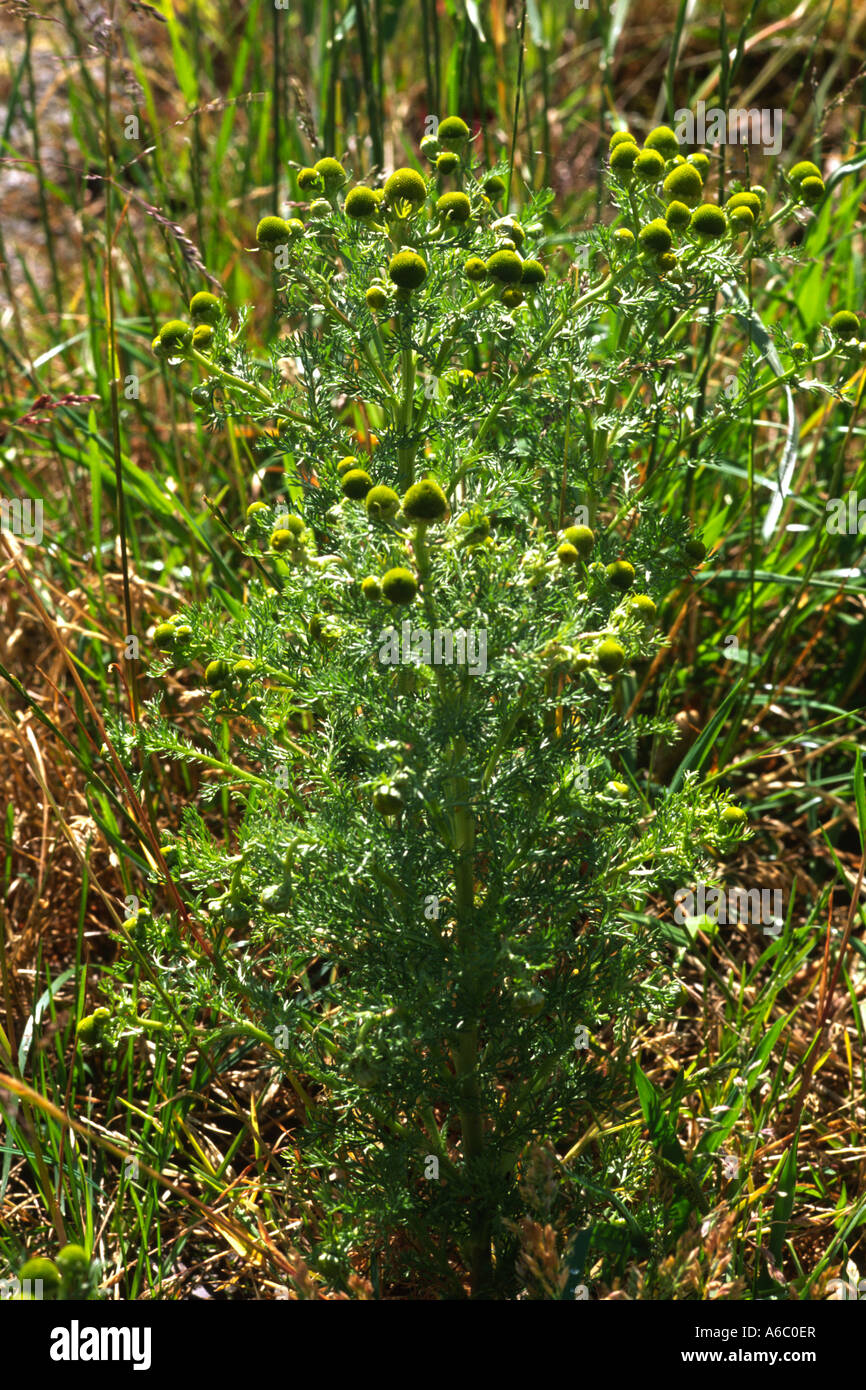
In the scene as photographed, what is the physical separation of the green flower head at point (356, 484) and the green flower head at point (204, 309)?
343mm

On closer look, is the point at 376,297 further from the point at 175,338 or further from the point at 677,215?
the point at 677,215

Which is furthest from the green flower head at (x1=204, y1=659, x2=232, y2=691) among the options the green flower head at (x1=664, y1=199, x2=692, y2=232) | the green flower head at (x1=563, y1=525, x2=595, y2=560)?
the green flower head at (x1=664, y1=199, x2=692, y2=232)

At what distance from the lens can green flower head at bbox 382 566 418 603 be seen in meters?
1.31

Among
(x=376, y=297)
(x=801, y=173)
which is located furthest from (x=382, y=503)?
(x=801, y=173)

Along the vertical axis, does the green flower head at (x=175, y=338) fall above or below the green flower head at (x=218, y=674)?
above

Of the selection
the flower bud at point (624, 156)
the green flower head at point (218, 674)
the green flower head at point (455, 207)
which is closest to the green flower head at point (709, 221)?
the flower bud at point (624, 156)

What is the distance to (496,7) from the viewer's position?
3254 mm

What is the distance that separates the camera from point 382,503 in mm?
1367

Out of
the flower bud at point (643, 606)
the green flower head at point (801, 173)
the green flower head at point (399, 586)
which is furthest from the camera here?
the green flower head at point (801, 173)

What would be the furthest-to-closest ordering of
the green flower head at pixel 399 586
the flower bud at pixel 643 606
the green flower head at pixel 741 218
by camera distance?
1. the green flower head at pixel 741 218
2. the flower bud at pixel 643 606
3. the green flower head at pixel 399 586

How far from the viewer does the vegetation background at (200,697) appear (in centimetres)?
179

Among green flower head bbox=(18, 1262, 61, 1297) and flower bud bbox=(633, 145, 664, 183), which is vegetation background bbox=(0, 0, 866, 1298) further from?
flower bud bbox=(633, 145, 664, 183)

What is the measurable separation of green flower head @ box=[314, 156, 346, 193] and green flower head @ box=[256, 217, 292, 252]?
0.08 metres

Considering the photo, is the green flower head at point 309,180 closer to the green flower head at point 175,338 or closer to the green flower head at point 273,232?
the green flower head at point 273,232
